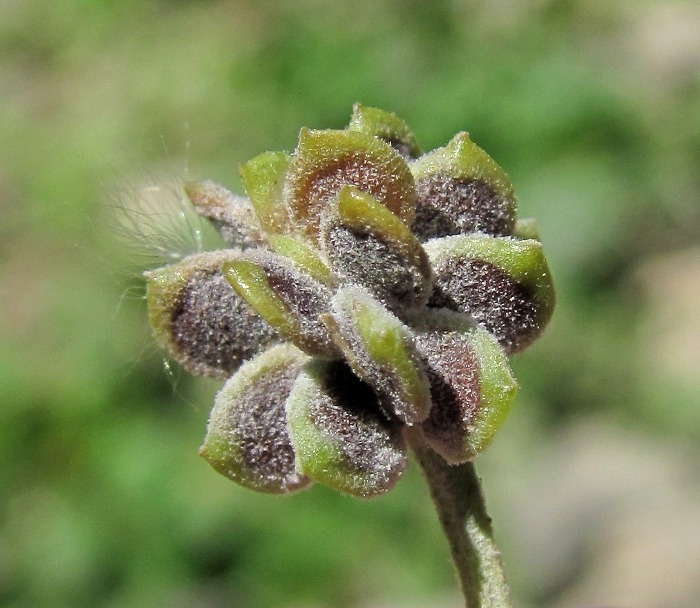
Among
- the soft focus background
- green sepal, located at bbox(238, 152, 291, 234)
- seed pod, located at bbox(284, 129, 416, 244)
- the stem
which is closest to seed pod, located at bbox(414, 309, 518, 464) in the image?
the stem

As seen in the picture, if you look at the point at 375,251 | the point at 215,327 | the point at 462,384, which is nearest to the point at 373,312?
the point at 375,251

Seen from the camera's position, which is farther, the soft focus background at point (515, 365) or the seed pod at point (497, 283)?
the soft focus background at point (515, 365)

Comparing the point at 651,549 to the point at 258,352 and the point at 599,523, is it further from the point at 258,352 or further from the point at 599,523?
the point at 258,352

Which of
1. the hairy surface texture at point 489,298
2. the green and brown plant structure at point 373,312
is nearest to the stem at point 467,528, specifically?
the green and brown plant structure at point 373,312

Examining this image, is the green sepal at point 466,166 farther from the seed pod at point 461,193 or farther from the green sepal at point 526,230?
the green sepal at point 526,230

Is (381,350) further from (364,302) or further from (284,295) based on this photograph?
(284,295)
